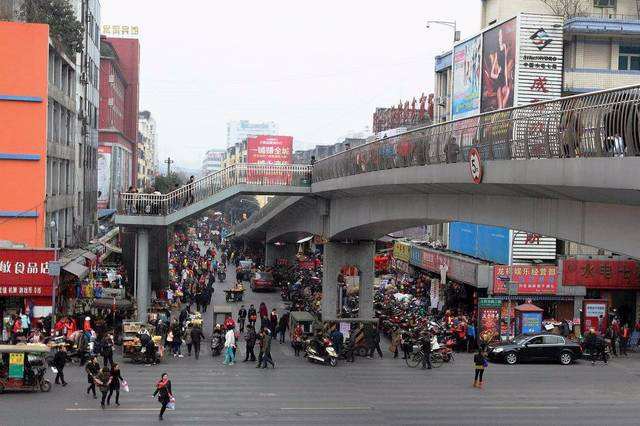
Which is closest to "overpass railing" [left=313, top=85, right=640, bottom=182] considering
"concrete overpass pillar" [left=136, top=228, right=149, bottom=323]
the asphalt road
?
the asphalt road

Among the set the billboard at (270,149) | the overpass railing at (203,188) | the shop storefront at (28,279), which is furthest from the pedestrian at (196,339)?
the billboard at (270,149)

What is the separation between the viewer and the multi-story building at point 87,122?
155 ft

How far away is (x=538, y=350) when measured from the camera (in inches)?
1246

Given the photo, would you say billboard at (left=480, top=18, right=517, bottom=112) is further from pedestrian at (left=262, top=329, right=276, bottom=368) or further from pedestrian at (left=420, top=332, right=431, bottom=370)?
pedestrian at (left=262, top=329, right=276, bottom=368)

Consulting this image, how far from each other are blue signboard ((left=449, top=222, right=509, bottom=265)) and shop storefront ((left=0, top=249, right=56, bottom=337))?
19.8m

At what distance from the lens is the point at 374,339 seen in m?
32.9

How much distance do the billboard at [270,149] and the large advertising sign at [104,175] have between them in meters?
15.5

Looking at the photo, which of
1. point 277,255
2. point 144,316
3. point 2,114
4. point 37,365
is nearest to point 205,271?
point 277,255

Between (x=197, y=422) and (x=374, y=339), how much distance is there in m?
13.6

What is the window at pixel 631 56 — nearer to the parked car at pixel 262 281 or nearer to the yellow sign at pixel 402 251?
the yellow sign at pixel 402 251

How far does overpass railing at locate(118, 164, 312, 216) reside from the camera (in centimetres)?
3584

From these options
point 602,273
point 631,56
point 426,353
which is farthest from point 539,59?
point 426,353

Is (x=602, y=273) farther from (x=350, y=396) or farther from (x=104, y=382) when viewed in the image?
(x=104, y=382)

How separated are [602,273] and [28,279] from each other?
75.8ft
